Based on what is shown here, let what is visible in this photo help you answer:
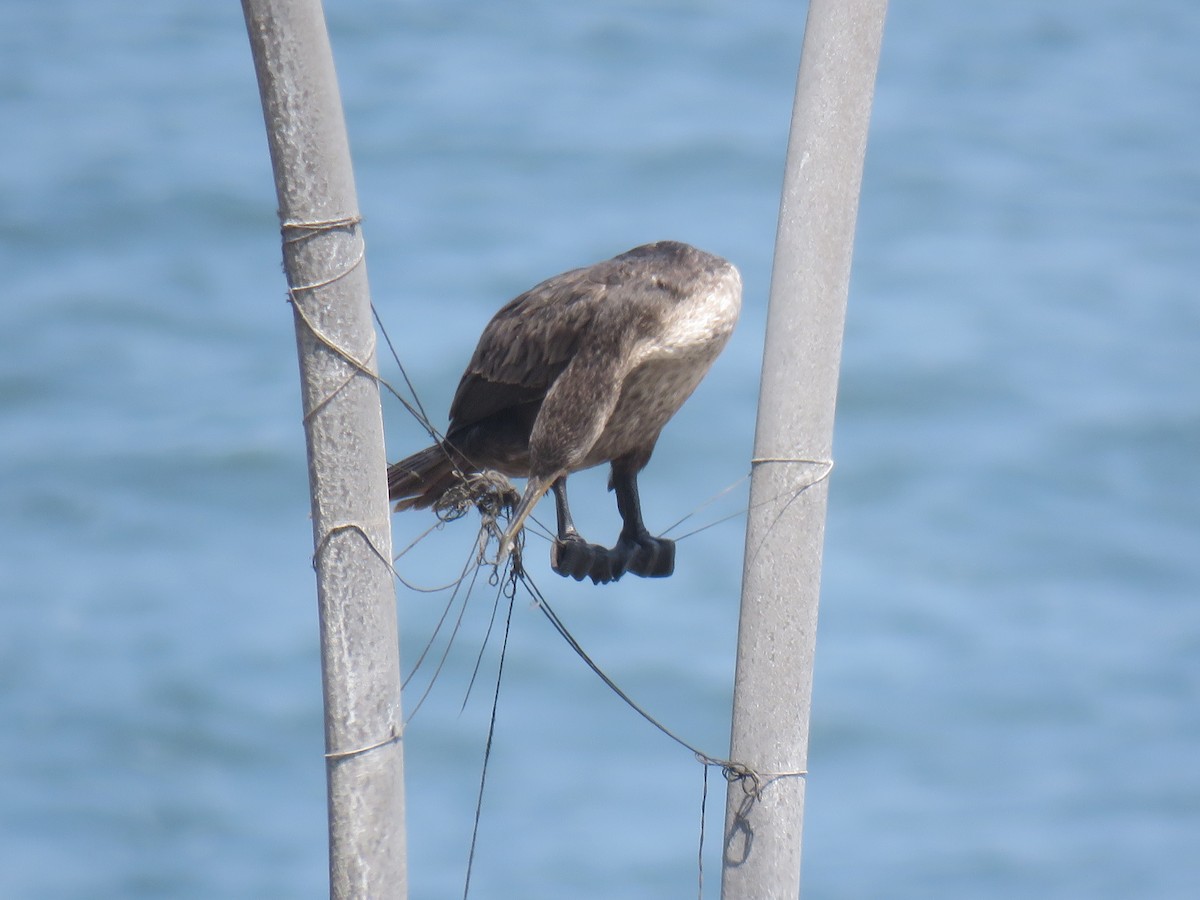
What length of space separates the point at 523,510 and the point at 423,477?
0.90 metres

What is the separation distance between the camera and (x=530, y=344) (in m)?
5.89

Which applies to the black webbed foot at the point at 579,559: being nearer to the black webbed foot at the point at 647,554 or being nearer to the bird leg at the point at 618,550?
the bird leg at the point at 618,550

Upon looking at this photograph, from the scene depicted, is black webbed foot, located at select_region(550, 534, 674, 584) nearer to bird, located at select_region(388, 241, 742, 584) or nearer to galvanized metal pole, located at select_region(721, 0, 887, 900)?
bird, located at select_region(388, 241, 742, 584)

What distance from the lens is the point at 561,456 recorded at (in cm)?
556

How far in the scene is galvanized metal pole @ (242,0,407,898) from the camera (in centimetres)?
455

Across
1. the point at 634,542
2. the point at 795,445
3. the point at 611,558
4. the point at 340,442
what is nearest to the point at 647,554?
the point at 634,542

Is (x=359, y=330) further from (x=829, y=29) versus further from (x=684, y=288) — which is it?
(x=829, y=29)

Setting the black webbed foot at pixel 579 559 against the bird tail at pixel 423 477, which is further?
the bird tail at pixel 423 477

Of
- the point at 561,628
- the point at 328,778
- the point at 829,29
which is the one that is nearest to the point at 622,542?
the point at 561,628

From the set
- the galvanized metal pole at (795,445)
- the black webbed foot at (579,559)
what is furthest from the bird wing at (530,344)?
the galvanized metal pole at (795,445)

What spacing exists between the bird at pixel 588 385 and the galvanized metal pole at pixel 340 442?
54 centimetres

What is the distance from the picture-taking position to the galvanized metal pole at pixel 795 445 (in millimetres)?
5270

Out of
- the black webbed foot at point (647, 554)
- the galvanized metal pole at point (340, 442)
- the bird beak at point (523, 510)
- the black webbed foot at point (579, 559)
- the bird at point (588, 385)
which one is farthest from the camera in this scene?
the black webbed foot at point (647, 554)

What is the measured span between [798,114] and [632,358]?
3.12ft
